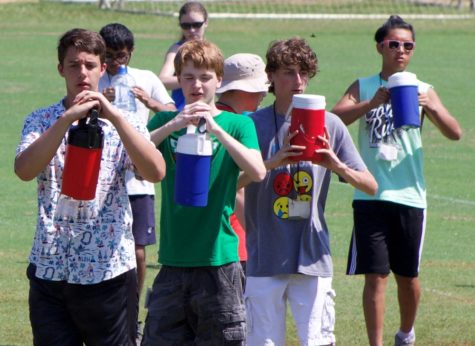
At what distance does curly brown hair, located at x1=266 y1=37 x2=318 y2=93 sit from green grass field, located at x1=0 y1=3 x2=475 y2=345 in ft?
8.56

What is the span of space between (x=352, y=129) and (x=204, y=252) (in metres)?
15.0

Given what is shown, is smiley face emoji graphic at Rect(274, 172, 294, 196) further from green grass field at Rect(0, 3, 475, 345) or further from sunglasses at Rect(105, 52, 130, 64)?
sunglasses at Rect(105, 52, 130, 64)

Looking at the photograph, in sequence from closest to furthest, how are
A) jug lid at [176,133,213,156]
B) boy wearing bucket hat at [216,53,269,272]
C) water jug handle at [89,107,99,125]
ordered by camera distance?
1. water jug handle at [89,107,99,125]
2. jug lid at [176,133,213,156]
3. boy wearing bucket hat at [216,53,269,272]

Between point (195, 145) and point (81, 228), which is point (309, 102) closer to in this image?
point (195, 145)

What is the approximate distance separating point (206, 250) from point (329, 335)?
1133 mm

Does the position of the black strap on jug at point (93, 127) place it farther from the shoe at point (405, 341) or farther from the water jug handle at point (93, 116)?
the shoe at point (405, 341)

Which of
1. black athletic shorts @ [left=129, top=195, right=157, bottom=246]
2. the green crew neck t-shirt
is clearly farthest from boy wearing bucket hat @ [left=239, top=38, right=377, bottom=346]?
black athletic shorts @ [left=129, top=195, right=157, bottom=246]

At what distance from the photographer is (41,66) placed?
28.8 m

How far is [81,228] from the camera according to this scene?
5719 millimetres

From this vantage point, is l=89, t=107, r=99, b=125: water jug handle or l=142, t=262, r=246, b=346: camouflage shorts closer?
l=89, t=107, r=99, b=125: water jug handle

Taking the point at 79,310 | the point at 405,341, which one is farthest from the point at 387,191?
the point at 79,310

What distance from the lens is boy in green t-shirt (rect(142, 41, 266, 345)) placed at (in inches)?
234

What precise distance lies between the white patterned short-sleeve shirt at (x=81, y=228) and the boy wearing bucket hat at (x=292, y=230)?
47.2 inches

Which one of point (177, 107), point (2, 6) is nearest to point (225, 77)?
point (177, 107)
